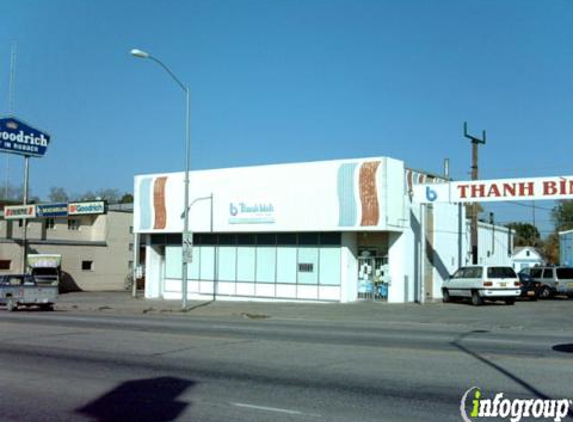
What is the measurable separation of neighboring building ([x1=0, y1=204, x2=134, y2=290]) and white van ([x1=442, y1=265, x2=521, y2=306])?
27.4 metres

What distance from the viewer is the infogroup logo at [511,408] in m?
7.87

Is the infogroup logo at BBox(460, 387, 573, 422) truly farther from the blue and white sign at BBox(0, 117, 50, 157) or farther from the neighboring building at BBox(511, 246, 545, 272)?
the neighboring building at BBox(511, 246, 545, 272)

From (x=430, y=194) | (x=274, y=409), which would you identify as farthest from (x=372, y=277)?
(x=274, y=409)

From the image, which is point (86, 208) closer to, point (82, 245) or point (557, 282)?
point (82, 245)

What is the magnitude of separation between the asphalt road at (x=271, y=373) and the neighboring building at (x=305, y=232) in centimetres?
1443

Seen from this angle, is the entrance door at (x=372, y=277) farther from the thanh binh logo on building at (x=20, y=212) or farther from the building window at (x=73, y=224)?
the building window at (x=73, y=224)

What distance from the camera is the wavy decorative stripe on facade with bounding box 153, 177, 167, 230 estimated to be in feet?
131

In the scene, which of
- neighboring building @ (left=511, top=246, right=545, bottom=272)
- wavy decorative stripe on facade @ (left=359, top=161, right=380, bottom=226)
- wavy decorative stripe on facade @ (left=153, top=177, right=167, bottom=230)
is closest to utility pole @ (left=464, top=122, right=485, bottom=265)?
wavy decorative stripe on facade @ (left=359, top=161, right=380, bottom=226)

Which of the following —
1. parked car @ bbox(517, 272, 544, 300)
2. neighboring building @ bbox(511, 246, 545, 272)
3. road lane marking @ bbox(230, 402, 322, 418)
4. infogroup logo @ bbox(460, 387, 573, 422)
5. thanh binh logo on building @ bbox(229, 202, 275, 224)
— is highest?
thanh binh logo on building @ bbox(229, 202, 275, 224)

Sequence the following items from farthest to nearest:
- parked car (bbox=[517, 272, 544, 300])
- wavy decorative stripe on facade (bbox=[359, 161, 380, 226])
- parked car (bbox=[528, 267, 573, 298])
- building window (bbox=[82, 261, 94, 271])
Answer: building window (bbox=[82, 261, 94, 271]), parked car (bbox=[528, 267, 573, 298]), parked car (bbox=[517, 272, 544, 300]), wavy decorative stripe on facade (bbox=[359, 161, 380, 226])

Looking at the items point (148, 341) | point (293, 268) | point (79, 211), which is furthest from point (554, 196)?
point (79, 211)

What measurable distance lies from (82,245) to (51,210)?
5.55 m

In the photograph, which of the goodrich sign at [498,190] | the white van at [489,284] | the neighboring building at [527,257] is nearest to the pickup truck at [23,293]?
the goodrich sign at [498,190]

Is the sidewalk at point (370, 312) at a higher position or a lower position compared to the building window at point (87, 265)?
lower
